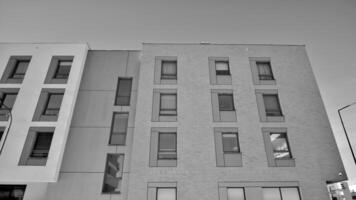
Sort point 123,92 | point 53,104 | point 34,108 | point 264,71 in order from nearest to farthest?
point 34,108
point 53,104
point 123,92
point 264,71

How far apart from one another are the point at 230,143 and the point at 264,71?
7.17 meters

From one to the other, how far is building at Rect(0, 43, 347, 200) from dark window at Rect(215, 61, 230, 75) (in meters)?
0.09

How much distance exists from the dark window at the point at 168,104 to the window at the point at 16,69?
37.7ft

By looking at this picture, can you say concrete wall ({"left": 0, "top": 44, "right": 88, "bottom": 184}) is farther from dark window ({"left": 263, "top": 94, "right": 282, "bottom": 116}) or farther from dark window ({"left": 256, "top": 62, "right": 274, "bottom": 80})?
dark window ({"left": 256, "top": 62, "right": 274, "bottom": 80})

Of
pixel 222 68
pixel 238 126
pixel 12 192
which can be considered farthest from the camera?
pixel 222 68

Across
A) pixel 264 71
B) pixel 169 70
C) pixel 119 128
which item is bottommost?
pixel 119 128

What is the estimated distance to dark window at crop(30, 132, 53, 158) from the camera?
1434cm

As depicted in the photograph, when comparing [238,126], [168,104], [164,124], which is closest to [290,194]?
[238,126]

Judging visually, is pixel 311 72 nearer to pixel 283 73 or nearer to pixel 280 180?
pixel 283 73

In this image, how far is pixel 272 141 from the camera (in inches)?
587

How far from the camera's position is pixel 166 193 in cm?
1322

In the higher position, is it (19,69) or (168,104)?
(19,69)

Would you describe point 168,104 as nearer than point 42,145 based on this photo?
No

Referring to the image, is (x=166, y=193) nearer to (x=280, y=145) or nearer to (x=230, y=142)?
(x=230, y=142)
